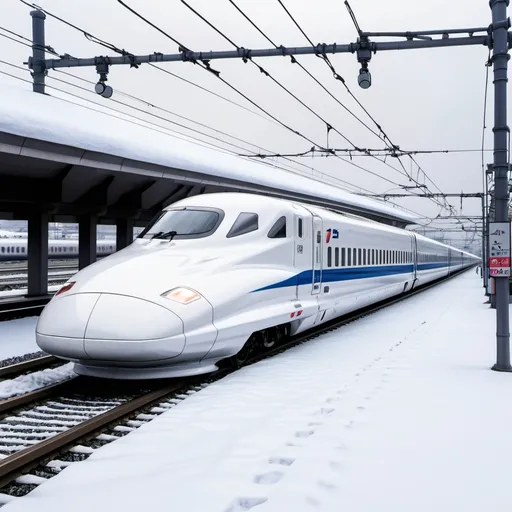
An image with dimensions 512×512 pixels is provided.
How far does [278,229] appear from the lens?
8.68m

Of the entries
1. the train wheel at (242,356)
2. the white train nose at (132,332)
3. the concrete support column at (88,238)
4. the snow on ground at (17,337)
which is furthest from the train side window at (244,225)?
the concrete support column at (88,238)

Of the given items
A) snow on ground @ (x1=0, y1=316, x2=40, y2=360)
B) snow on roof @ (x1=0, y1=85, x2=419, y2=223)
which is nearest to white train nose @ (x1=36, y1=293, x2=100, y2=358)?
snow on ground @ (x1=0, y1=316, x2=40, y2=360)

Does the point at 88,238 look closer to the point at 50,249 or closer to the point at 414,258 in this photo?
the point at 414,258

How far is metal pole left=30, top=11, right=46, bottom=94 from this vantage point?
12.9 m

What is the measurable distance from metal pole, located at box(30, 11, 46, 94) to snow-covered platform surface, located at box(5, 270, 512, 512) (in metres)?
9.18

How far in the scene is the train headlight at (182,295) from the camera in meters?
6.27

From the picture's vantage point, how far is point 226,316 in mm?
6828

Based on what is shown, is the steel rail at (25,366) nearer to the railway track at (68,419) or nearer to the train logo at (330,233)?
the railway track at (68,419)

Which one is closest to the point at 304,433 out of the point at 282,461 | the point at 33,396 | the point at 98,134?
the point at 282,461

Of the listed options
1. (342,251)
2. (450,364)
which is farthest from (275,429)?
(342,251)

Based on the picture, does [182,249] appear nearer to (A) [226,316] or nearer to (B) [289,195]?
(A) [226,316]

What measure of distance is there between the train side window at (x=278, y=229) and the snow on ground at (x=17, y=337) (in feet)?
14.4

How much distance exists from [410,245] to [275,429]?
1748 centimetres

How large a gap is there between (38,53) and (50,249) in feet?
88.4
